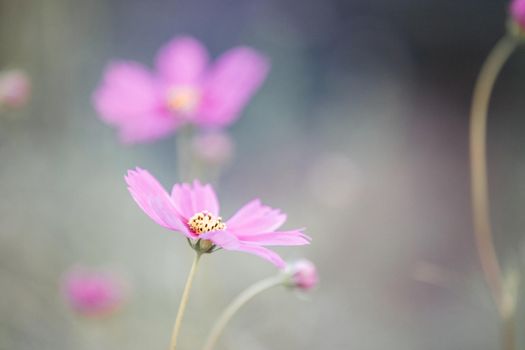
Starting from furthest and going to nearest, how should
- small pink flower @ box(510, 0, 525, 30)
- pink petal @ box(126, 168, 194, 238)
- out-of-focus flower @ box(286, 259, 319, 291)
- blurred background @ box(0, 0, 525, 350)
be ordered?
blurred background @ box(0, 0, 525, 350), small pink flower @ box(510, 0, 525, 30), out-of-focus flower @ box(286, 259, 319, 291), pink petal @ box(126, 168, 194, 238)

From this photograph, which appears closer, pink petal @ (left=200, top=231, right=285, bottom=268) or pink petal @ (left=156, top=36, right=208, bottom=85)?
pink petal @ (left=200, top=231, right=285, bottom=268)

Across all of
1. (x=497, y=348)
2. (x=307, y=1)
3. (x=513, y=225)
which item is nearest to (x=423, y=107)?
(x=307, y=1)

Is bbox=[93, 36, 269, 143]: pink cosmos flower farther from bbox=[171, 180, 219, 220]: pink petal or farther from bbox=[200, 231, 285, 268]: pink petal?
bbox=[200, 231, 285, 268]: pink petal

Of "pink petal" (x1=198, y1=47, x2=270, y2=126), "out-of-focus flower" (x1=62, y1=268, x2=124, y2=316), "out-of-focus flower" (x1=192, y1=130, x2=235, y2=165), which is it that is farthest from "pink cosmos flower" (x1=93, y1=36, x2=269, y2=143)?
"out-of-focus flower" (x1=62, y1=268, x2=124, y2=316)

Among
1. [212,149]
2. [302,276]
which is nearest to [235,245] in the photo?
[302,276]

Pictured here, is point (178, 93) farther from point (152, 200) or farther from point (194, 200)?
point (152, 200)

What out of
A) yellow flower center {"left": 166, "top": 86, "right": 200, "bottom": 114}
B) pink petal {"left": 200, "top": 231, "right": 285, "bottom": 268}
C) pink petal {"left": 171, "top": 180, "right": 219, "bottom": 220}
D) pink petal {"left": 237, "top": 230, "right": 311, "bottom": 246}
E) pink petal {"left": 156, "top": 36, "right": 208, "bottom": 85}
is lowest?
pink petal {"left": 200, "top": 231, "right": 285, "bottom": 268}
